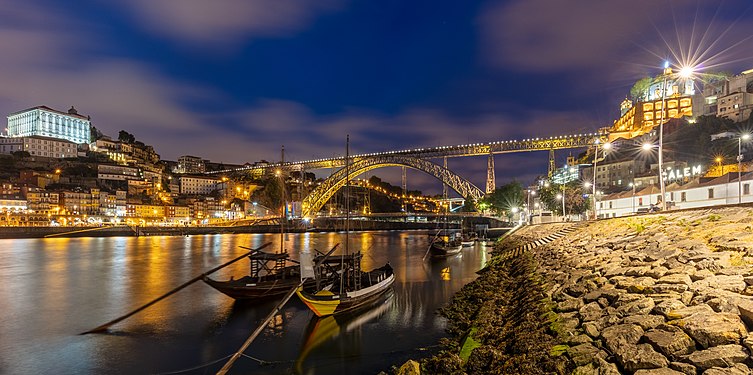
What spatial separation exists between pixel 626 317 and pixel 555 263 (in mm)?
8400

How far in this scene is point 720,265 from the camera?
753cm

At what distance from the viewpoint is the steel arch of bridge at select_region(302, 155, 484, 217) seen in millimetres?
67812

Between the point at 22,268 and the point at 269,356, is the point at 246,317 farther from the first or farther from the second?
the point at 22,268

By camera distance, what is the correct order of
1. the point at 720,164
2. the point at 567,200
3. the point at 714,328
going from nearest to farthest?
the point at 714,328, the point at 720,164, the point at 567,200

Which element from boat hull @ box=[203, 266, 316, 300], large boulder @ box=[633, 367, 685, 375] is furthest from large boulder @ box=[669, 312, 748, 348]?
boat hull @ box=[203, 266, 316, 300]

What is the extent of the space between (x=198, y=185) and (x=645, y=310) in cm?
12102

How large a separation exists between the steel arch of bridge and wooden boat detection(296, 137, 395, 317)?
52870 mm

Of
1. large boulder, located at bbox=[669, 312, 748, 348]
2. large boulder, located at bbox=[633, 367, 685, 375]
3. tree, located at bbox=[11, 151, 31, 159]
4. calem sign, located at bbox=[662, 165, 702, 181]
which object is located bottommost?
large boulder, located at bbox=[633, 367, 685, 375]

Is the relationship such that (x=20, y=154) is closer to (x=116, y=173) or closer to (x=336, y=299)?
(x=116, y=173)

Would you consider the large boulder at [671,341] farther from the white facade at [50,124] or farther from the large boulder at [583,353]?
the white facade at [50,124]

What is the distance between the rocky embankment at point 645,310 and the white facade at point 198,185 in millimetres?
113422

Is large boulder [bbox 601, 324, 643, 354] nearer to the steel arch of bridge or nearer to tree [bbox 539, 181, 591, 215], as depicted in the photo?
tree [bbox 539, 181, 591, 215]

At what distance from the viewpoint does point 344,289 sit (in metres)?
13.4

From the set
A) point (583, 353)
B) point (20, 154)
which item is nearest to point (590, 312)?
point (583, 353)
